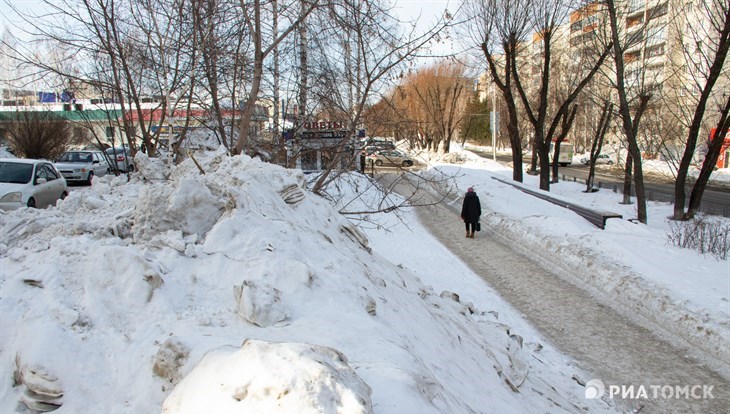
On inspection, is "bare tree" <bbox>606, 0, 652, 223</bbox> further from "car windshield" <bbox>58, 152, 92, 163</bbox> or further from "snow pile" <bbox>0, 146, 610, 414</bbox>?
"car windshield" <bbox>58, 152, 92, 163</bbox>

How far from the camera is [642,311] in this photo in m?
8.11

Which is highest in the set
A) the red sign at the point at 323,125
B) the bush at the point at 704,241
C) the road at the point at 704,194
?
the red sign at the point at 323,125

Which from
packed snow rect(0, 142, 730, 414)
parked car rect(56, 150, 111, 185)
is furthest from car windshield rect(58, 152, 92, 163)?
packed snow rect(0, 142, 730, 414)

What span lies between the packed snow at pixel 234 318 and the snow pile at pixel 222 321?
0.03 ft

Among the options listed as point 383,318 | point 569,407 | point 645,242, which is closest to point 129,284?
point 383,318

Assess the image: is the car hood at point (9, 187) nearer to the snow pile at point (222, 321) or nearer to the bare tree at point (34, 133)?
the snow pile at point (222, 321)

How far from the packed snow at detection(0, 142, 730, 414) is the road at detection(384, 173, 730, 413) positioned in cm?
42

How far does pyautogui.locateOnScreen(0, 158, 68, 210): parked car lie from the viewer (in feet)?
36.7

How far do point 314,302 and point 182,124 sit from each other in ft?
24.8

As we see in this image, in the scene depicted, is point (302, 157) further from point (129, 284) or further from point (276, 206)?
point (129, 284)

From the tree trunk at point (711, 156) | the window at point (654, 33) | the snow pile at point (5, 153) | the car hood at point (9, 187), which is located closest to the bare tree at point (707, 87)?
the tree trunk at point (711, 156)

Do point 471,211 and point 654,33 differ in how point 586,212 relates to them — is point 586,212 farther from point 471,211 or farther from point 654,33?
point 654,33

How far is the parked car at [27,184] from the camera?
1119 centimetres

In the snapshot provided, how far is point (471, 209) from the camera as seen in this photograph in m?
14.1
